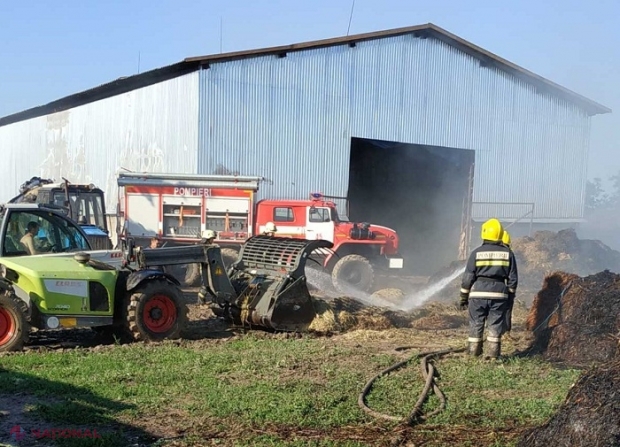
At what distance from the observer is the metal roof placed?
21672 mm

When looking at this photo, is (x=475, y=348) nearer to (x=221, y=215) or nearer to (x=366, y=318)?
(x=366, y=318)

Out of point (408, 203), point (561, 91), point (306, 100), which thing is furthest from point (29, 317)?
point (561, 91)

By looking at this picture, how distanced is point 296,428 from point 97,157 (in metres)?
22.5

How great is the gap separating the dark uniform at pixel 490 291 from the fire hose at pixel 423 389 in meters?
0.56

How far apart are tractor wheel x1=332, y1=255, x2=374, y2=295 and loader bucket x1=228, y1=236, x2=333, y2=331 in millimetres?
6690

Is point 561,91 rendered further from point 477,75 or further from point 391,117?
point 391,117

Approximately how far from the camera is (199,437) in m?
5.93

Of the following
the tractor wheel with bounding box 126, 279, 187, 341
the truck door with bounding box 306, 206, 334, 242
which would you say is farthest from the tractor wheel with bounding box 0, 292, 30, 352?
the truck door with bounding box 306, 206, 334, 242

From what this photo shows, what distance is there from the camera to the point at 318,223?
19094 mm

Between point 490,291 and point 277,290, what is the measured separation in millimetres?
3255

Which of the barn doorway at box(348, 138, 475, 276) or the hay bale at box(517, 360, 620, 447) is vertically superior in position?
the barn doorway at box(348, 138, 475, 276)

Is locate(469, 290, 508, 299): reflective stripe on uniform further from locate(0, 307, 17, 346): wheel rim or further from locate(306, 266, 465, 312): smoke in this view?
locate(0, 307, 17, 346): wheel rim

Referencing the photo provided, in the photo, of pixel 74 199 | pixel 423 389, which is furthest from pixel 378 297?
pixel 74 199

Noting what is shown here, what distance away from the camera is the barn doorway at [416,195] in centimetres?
2730
